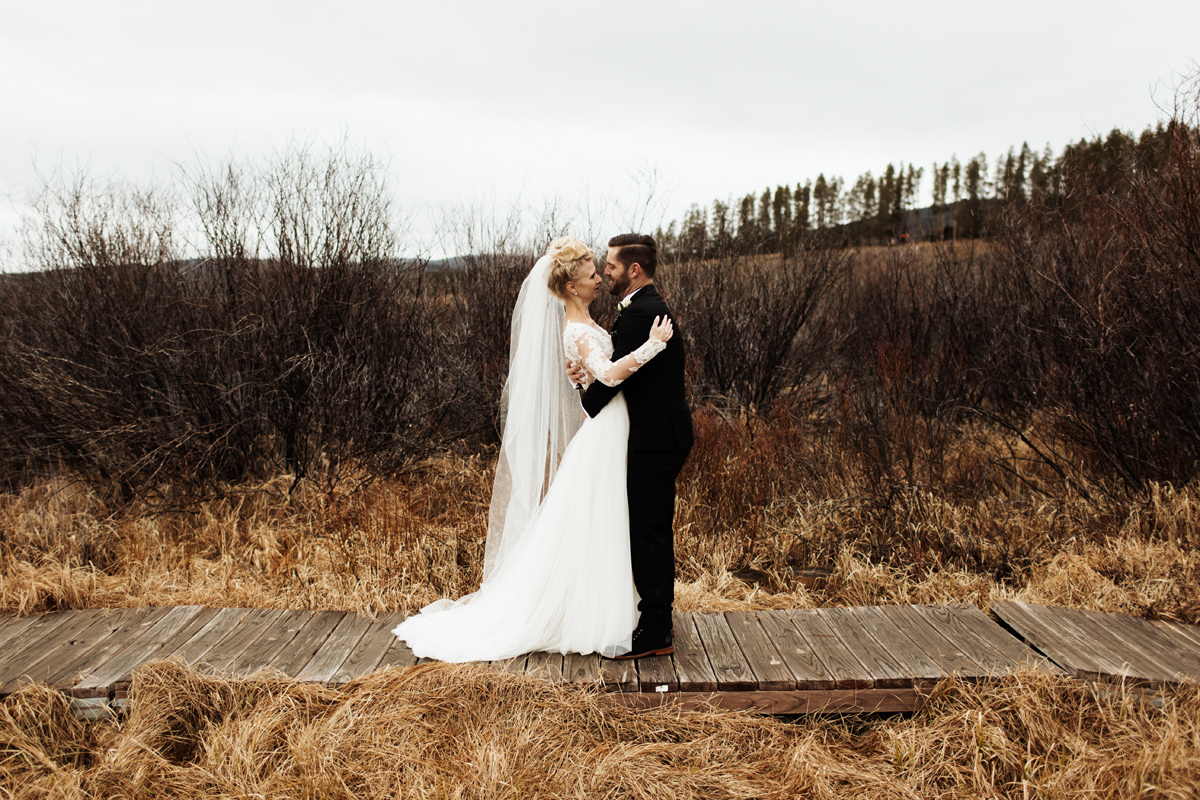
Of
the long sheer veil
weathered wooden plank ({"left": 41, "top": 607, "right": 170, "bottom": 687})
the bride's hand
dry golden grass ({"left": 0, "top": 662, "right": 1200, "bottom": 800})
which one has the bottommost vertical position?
dry golden grass ({"left": 0, "top": 662, "right": 1200, "bottom": 800})

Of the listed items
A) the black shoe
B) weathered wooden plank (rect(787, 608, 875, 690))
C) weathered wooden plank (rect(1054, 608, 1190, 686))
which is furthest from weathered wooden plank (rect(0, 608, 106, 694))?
weathered wooden plank (rect(1054, 608, 1190, 686))

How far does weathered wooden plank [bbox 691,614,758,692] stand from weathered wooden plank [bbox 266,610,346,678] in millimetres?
1875

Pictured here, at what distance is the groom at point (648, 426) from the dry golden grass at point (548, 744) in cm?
50

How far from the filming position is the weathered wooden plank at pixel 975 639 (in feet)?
9.96

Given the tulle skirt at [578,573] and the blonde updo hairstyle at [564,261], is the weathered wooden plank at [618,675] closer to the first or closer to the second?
the tulle skirt at [578,573]

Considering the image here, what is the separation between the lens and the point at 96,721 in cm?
295

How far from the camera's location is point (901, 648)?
3227 millimetres

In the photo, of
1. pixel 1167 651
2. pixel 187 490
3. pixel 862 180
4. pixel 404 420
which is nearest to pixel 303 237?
pixel 404 420

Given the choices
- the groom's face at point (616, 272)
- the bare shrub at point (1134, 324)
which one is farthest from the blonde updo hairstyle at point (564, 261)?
the bare shrub at point (1134, 324)

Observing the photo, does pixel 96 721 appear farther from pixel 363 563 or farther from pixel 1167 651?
pixel 1167 651

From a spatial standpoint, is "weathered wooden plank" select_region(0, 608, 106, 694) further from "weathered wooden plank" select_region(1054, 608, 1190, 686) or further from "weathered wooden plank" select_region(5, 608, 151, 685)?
"weathered wooden plank" select_region(1054, 608, 1190, 686)

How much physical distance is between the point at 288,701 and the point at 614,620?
1420 millimetres

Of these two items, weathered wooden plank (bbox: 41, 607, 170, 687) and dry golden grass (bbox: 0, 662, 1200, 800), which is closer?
dry golden grass (bbox: 0, 662, 1200, 800)

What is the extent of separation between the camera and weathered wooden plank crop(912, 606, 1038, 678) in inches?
120
